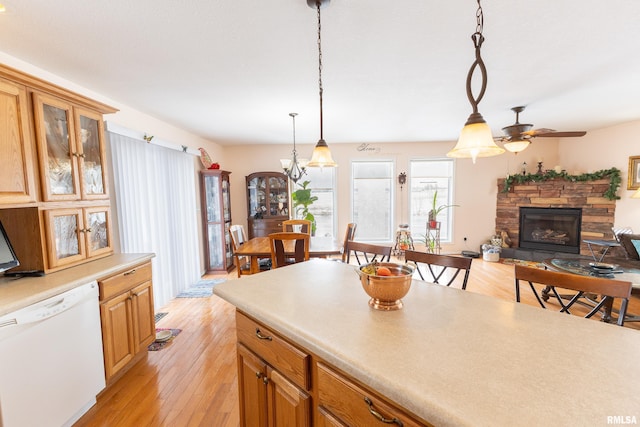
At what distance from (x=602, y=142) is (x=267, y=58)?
589 cm

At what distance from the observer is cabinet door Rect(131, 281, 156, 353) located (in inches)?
87.0

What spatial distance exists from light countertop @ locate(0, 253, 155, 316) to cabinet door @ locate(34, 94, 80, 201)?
0.50 m

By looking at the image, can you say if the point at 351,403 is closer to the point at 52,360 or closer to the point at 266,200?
the point at 52,360

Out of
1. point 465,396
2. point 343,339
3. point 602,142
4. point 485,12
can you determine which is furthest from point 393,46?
point 602,142

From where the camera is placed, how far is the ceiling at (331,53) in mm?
1564

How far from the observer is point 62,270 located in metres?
1.89

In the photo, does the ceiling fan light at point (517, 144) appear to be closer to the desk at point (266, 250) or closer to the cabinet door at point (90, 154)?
the desk at point (266, 250)

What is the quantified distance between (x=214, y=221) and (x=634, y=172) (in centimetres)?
678

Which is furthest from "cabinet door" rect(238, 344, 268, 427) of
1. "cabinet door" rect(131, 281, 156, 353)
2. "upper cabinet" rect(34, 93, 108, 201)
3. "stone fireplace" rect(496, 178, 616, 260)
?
"stone fireplace" rect(496, 178, 616, 260)

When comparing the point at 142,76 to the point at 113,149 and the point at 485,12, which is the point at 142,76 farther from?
the point at 485,12

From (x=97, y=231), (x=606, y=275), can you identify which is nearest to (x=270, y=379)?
(x=97, y=231)

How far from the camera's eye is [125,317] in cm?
210

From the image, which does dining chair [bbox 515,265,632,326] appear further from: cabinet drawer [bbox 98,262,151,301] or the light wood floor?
cabinet drawer [bbox 98,262,151,301]

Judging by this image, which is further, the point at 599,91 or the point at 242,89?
the point at 599,91
